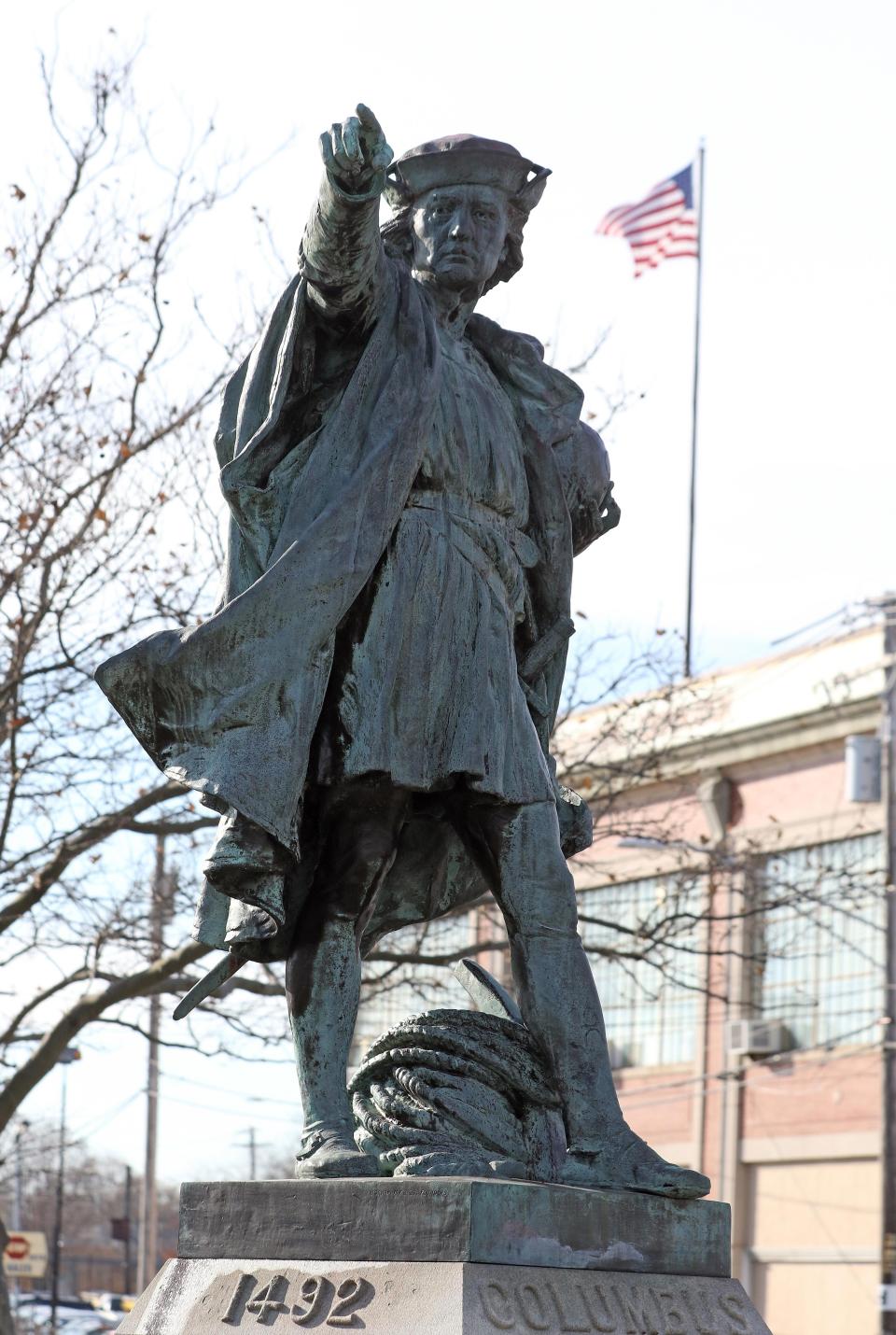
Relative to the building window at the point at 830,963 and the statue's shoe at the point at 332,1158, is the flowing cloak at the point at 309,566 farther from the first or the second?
the building window at the point at 830,963

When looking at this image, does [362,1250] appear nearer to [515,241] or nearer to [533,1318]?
[533,1318]

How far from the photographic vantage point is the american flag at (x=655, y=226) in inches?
1135

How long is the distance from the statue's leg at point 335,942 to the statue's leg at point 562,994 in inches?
10.7

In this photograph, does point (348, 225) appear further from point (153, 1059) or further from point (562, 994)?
point (153, 1059)

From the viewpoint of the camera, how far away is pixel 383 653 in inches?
217

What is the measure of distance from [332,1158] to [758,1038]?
962 inches

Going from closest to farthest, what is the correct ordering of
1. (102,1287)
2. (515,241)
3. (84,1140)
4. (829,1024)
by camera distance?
(515,241) < (84,1140) < (829,1024) < (102,1287)

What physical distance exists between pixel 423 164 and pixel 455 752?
1.54 metres

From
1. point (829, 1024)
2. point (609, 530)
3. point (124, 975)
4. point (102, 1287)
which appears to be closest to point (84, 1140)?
point (124, 975)

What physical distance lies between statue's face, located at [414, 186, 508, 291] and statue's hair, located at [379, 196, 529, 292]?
0.24 feet

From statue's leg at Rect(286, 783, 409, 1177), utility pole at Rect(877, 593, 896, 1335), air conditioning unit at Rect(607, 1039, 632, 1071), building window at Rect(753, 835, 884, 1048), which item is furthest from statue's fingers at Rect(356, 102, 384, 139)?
air conditioning unit at Rect(607, 1039, 632, 1071)

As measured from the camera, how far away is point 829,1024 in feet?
92.5

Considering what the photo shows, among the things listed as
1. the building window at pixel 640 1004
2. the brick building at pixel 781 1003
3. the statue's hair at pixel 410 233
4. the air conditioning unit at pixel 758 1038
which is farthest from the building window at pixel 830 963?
the statue's hair at pixel 410 233

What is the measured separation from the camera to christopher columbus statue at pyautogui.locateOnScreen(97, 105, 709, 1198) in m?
5.28
